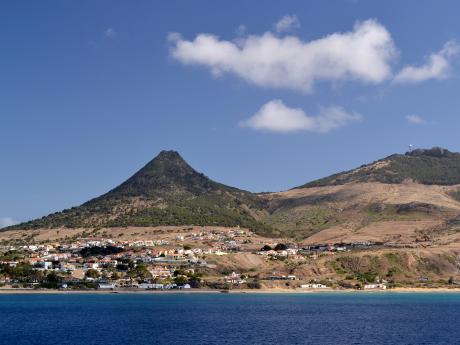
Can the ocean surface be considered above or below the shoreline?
below

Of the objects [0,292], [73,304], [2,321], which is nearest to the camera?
[2,321]

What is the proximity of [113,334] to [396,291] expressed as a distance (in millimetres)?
123625

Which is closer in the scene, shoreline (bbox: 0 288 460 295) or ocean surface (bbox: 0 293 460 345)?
ocean surface (bbox: 0 293 460 345)

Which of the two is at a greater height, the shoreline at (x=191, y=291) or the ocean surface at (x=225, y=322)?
the shoreline at (x=191, y=291)

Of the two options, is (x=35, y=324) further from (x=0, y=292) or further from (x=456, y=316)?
(x=0, y=292)

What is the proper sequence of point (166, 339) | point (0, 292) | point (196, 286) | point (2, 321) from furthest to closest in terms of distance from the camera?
point (196, 286), point (0, 292), point (2, 321), point (166, 339)

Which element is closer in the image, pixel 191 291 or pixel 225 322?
pixel 225 322

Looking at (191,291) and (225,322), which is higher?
(191,291)

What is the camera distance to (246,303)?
15225 centimetres

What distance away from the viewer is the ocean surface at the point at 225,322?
8838cm

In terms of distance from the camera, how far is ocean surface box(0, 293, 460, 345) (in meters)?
88.4

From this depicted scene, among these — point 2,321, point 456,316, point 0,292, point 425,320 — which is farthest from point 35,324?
point 0,292

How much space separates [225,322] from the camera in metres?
107

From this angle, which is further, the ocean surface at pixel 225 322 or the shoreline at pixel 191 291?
the shoreline at pixel 191 291
